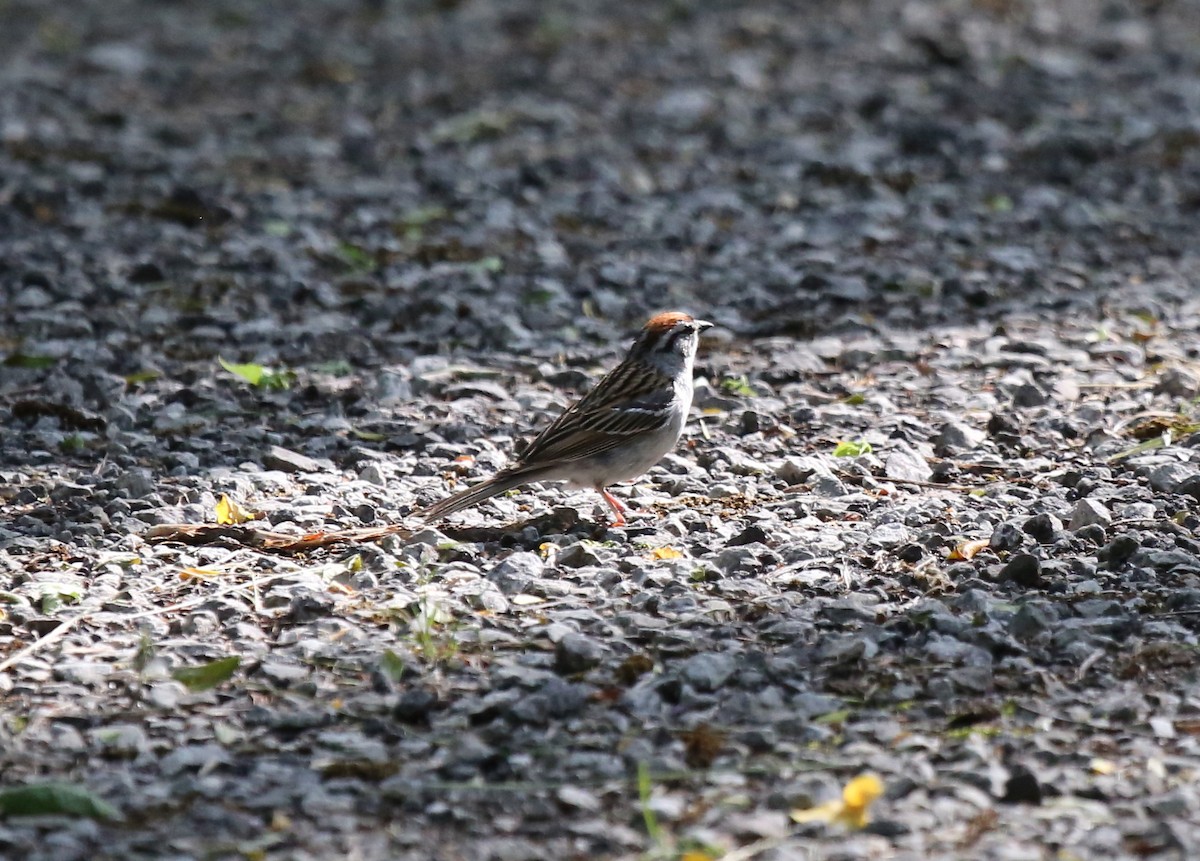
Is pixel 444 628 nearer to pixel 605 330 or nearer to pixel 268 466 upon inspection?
pixel 268 466

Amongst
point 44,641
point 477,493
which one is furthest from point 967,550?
point 44,641

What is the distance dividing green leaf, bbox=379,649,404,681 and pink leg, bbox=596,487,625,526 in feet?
4.78

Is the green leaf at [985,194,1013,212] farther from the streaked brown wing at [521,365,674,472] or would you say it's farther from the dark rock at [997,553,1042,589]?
the dark rock at [997,553,1042,589]

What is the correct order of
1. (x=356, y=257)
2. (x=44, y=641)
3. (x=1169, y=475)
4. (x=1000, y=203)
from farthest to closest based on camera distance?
(x=1000, y=203) < (x=356, y=257) < (x=1169, y=475) < (x=44, y=641)

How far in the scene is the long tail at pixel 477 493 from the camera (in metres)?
5.86

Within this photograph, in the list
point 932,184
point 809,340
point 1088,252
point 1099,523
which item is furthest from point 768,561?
point 932,184

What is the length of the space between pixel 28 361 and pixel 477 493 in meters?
2.98

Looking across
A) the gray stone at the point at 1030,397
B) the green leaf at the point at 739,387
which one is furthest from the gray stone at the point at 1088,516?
the green leaf at the point at 739,387

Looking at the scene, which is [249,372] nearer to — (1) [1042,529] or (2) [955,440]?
(2) [955,440]

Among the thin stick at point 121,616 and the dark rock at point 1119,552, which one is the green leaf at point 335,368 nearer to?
the thin stick at point 121,616

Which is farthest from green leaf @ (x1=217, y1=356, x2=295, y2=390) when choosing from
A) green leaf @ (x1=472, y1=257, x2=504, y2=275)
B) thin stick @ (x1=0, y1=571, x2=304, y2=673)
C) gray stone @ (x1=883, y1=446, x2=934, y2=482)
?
gray stone @ (x1=883, y1=446, x2=934, y2=482)

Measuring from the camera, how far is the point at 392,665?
15.3 feet

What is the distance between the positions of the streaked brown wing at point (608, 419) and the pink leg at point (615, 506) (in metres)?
0.20

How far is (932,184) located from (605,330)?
3174mm
